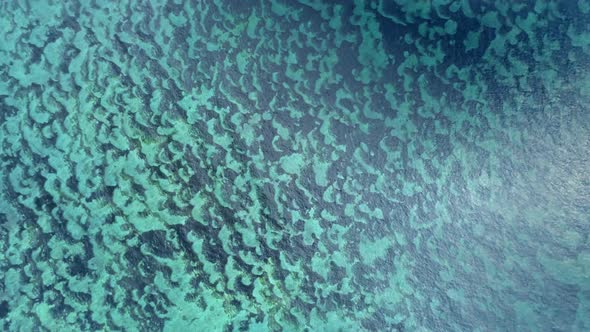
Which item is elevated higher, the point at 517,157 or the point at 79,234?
the point at 517,157

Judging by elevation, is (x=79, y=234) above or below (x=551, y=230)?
below

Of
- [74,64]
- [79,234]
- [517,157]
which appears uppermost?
[517,157]

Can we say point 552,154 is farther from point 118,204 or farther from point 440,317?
point 118,204

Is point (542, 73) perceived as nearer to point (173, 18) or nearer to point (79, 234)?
point (173, 18)

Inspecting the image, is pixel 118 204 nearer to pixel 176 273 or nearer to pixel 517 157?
pixel 176 273

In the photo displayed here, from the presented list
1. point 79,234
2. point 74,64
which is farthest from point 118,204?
point 74,64

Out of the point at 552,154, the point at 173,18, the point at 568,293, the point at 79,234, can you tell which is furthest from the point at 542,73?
the point at 79,234
